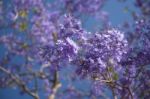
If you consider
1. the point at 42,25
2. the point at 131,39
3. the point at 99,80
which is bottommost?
the point at 99,80

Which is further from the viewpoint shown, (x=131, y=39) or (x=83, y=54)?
(x=131, y=39)

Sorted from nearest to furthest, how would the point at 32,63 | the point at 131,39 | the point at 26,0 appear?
the point at 131,39
the point at 26,0
the point at 32,63

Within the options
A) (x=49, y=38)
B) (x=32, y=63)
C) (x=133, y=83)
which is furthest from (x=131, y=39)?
(x=133, y=83)

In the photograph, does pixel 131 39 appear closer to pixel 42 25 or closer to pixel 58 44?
pixel 42 25

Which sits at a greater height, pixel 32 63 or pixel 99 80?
pixel 32 63

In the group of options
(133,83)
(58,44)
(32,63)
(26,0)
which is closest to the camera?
(58,44)

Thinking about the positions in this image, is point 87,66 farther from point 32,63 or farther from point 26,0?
point 32,63

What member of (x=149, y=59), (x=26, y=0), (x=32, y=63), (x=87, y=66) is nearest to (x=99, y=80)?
(x=87, y=66)

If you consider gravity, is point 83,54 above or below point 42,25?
below

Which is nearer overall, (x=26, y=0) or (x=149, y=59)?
(x=149, y=59)
